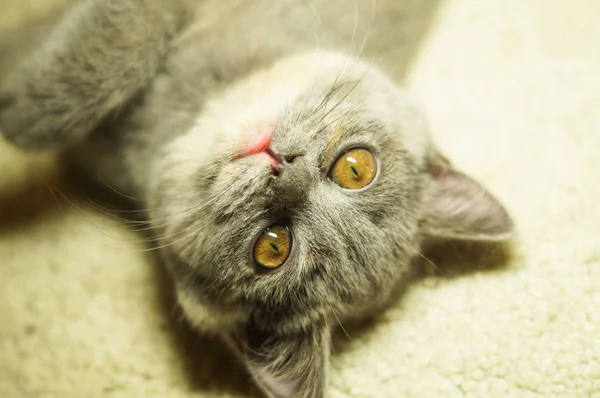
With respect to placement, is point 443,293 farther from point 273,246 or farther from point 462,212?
point 273,246

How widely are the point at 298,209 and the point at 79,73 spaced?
0.60 meters

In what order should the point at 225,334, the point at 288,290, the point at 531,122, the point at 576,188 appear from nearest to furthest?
the point at 288,290 → the point at 225,334 → the point at 576,188 → the point at 531,122

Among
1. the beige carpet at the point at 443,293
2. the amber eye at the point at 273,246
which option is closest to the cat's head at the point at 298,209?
the amber eye at the point at 273,246

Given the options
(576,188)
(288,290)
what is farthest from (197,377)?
(576,188)

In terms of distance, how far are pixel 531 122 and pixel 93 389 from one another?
1.44m

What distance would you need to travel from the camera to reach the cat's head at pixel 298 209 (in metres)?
1.13

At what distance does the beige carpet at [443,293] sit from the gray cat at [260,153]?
15 centimetres

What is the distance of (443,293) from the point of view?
1451 millimetres

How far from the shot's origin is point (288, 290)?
1.17 metres

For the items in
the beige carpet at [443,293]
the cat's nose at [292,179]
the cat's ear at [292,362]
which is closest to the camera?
the cat's nose at [292,179]

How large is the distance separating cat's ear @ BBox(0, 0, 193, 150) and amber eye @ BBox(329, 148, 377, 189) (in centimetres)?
55

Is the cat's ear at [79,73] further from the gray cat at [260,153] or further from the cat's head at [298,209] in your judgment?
the cat's head at [298,209]

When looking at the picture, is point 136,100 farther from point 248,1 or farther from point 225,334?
point 225,334

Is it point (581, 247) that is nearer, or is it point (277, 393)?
point (277, 393)
